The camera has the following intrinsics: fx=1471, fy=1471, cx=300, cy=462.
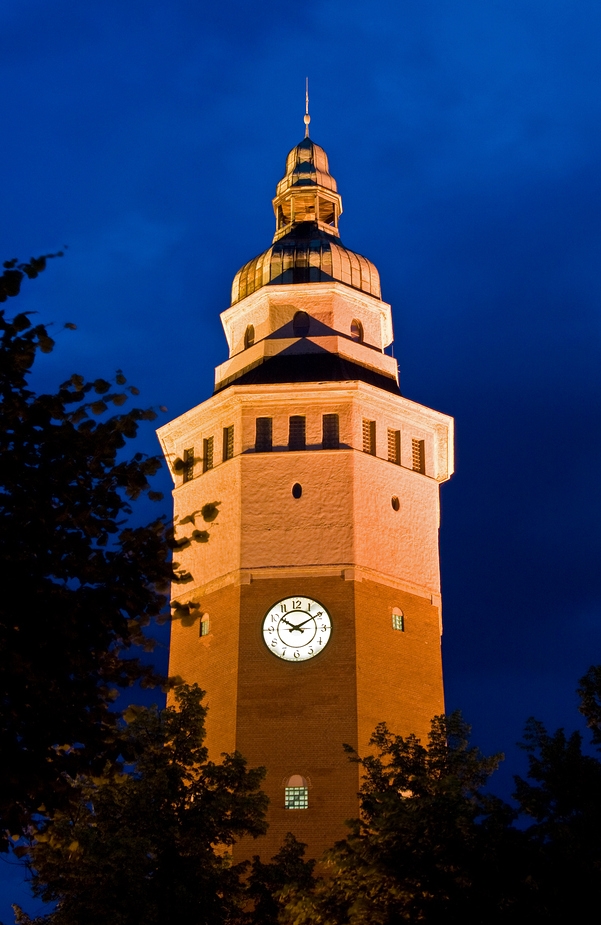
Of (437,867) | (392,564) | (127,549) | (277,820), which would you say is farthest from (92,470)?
(392,564)

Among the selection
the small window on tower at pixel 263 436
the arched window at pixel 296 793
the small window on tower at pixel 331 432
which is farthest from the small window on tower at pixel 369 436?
the arched window at pixel 296 793

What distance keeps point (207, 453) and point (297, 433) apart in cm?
345

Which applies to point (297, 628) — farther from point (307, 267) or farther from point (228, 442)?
point (307, 267)

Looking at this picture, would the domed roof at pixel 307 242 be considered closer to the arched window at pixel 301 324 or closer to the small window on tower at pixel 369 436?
the arched window at pixel 301 324

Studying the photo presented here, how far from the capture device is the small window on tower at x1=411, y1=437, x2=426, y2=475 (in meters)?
46.7

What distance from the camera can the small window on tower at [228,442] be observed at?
45.8 meters

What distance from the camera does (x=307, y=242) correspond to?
50.8m

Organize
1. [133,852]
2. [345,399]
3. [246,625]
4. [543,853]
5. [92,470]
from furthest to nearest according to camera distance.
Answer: [345,399]
[246,625]
[133,852]
[543,853]
[92,470]

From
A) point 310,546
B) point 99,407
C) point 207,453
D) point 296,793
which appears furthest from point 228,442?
point 99,407

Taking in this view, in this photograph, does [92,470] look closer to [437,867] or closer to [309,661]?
[437,867]

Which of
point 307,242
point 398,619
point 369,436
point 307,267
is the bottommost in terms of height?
point 398,619

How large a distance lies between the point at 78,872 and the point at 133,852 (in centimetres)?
142

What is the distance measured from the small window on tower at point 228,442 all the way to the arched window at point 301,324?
4403 mm

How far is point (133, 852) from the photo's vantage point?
29.4 m
